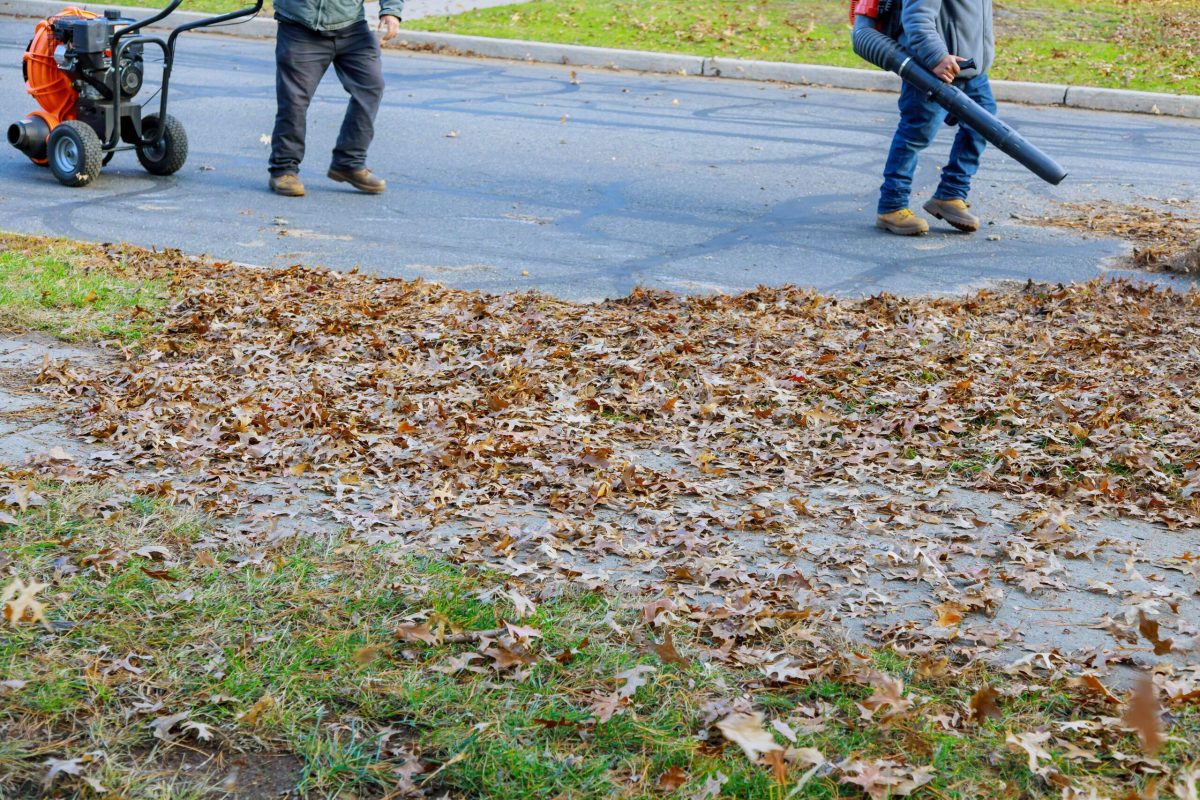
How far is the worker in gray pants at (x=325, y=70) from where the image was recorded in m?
7.88

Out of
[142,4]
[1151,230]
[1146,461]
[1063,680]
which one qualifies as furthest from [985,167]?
[142,4]

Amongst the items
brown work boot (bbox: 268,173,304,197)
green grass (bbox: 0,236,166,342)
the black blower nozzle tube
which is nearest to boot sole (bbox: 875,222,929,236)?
the black blower nozzle tube

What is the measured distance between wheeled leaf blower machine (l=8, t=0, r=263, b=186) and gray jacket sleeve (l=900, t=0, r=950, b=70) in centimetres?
427

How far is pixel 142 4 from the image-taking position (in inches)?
661

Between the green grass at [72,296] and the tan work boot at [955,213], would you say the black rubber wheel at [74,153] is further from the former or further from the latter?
the tan work boot at [955,213]

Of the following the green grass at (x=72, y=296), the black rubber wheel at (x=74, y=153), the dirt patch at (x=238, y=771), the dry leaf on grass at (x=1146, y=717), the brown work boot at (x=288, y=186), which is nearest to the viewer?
the dirt patch at (x=238, y=771)

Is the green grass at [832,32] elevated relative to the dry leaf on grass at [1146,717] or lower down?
elevated

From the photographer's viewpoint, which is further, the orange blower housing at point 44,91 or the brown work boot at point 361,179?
the brown work boot at point 361,179

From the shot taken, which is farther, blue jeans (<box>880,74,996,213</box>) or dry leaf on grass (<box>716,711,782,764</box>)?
blue jeans (<box>880,74,996,213</box>)

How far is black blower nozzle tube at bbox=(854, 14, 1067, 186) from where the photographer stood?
23.2ft

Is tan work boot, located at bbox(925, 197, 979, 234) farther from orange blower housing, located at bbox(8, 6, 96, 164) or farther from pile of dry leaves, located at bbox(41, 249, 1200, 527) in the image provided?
orange blower housing, located at bbox(8, 6, 96, 164)

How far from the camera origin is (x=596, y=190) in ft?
28.3

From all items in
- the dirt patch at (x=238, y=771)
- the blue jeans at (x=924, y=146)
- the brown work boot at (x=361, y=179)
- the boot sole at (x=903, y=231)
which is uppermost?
the blue jeans at (x=924, y=146)

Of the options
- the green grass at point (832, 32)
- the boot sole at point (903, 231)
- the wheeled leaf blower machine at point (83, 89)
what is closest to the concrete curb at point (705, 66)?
the green grass at point (832, 32)
